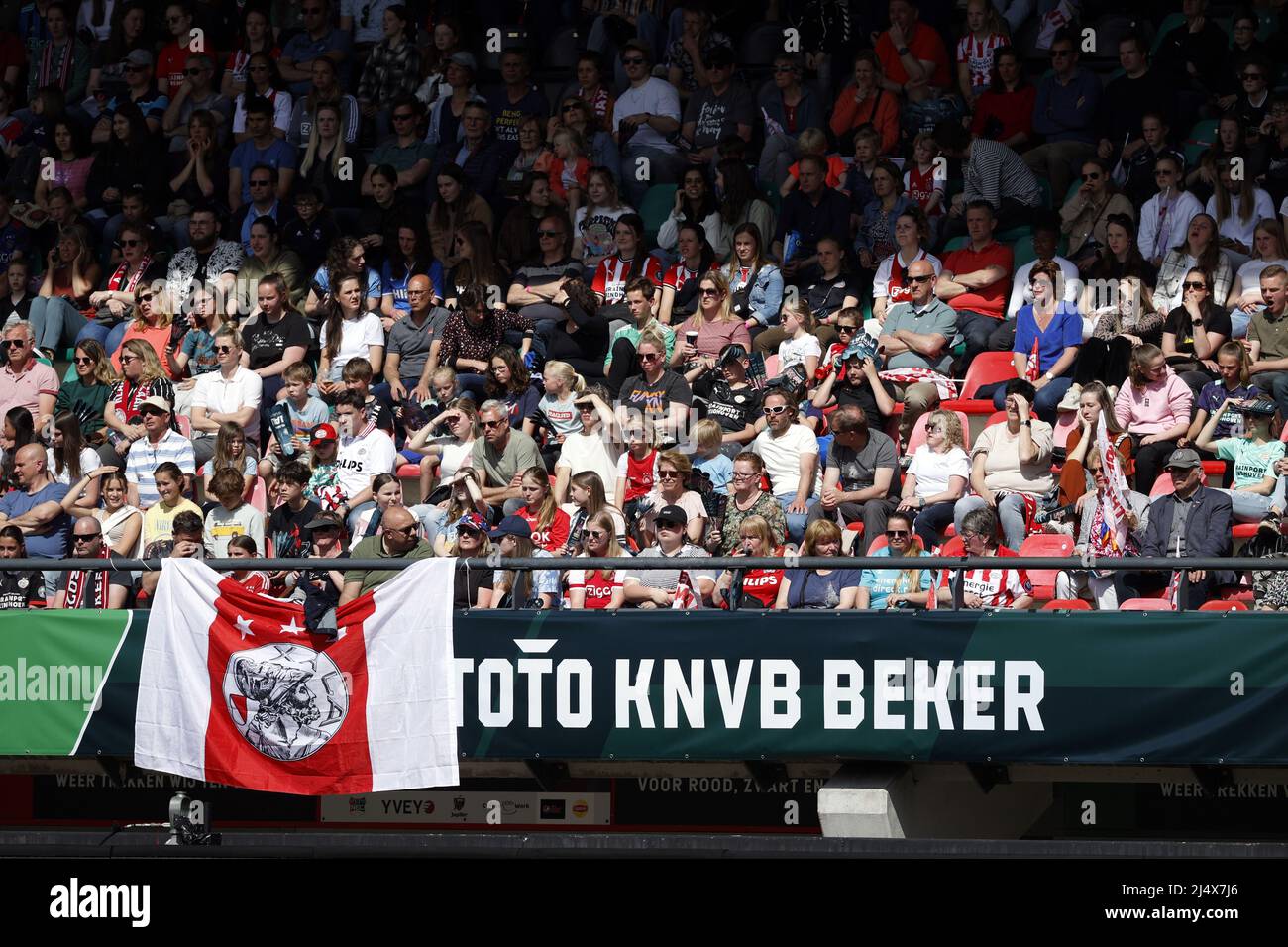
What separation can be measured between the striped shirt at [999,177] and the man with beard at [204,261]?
20.4 ft

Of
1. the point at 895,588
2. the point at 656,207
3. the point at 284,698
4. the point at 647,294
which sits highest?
the point at 656,207

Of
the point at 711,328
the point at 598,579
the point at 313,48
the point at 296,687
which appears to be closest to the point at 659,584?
the point at 598,579

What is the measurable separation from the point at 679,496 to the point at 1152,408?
128 inches

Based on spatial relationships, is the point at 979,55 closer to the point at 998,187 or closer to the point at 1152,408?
the point at 998,187

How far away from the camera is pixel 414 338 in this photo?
15.5 m

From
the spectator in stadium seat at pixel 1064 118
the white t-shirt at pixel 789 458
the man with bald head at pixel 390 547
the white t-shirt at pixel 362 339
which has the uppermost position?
the spectator in stadium seat at pixel 1064 118

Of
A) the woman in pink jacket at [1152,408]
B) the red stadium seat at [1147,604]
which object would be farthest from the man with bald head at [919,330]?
the red stadium seat at [1147,604]

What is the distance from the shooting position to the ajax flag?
10.6 meters

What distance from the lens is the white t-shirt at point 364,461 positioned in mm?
13961

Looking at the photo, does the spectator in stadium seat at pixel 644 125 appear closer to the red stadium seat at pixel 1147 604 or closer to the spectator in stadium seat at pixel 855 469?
the spectator in stadium seat at pixel 855 469

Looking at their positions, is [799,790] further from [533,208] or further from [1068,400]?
[533,208]

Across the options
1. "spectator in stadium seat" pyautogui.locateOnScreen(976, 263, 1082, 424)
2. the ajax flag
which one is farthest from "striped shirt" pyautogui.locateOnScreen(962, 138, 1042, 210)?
the ajax flag

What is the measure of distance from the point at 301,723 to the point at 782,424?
4303mm

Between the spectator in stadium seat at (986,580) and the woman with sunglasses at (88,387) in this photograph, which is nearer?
the spectator in stadium seat at (986,580)
